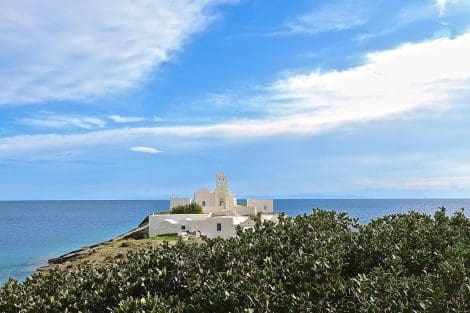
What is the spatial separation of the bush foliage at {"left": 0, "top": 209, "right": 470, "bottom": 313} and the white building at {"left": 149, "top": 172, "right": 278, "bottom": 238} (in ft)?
92.9

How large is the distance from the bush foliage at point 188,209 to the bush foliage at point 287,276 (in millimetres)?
55310

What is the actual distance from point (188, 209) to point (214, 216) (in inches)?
168

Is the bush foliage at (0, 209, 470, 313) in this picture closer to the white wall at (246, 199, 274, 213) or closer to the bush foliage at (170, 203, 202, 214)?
the bush foliage at (170, 203, 202, 214)

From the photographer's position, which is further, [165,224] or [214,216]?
[214,216]

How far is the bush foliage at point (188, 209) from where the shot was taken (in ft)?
220

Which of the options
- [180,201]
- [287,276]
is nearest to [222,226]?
[180,201]

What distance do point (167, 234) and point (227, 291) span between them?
49.5 meters

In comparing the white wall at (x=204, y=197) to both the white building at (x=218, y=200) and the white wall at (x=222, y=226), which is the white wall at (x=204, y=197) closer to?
the white building at (x=218, y=200)

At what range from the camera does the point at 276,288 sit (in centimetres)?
821

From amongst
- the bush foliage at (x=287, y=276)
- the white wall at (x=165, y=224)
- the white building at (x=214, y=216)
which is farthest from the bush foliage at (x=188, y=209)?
the bush foliage at (x=287, y=276)

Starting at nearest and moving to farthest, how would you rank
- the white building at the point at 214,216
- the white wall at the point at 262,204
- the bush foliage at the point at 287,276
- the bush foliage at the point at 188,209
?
the bush foliage at the point at 287,276 < the white building at the point at 214,216 < the bush foliage at the point at 188,209 < the white wall at the point at 262,204

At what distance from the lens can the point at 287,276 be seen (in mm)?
8992

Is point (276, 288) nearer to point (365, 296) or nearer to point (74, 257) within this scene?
point (365, 296)

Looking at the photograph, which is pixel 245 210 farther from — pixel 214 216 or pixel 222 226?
pixel 222 226
